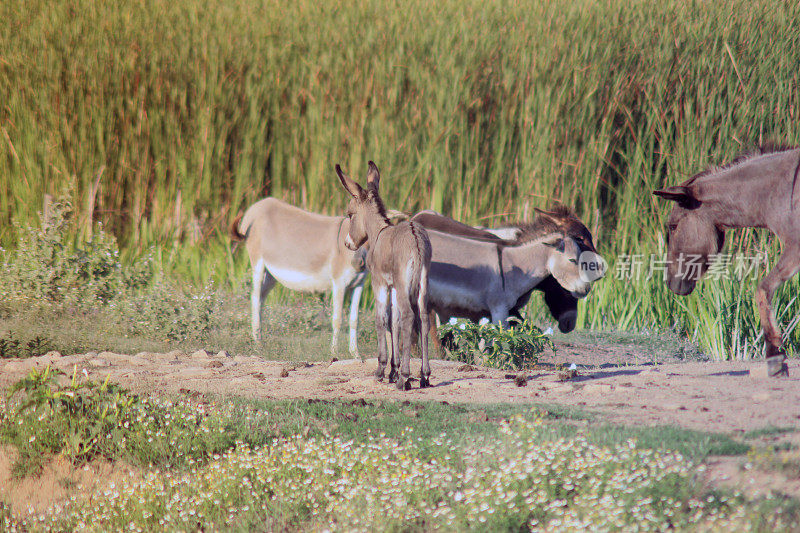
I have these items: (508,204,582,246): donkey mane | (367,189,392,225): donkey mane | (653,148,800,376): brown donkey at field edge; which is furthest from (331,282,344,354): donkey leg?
(653,148,800,376): brown donkey at field edge

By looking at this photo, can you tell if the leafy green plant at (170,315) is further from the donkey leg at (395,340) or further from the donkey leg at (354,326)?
the donkey leg at (395,340)

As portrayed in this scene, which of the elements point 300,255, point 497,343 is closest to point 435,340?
point 497,343

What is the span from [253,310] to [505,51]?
558 centimetres

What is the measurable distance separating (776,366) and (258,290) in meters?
4.98

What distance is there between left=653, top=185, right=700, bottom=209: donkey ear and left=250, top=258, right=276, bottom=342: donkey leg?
4183mm

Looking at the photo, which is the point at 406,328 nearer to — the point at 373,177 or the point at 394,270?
the point at 394,270

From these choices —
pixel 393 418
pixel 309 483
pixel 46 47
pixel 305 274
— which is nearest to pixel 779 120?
pixel 305 274

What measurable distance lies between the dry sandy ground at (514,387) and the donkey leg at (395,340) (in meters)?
0.13

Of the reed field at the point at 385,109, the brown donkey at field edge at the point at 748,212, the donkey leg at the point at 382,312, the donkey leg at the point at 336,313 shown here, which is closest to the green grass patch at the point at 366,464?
the donkey leg at the point at 382,312

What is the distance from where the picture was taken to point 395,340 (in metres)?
5.96

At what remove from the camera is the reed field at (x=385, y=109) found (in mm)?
11250

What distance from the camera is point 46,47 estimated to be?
12.4 meters

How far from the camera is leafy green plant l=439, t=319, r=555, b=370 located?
23.3 feet

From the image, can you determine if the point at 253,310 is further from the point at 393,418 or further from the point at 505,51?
the point at 505,51
